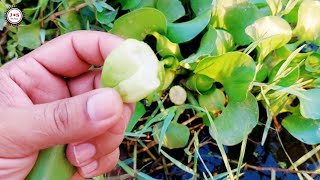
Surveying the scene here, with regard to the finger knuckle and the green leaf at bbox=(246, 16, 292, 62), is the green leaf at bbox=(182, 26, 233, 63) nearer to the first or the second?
the green leaf at bbox=(246, 16, 292, 62)

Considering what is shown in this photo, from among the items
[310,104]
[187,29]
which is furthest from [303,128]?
[187,29]

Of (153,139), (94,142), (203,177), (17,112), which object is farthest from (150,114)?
(17,112)

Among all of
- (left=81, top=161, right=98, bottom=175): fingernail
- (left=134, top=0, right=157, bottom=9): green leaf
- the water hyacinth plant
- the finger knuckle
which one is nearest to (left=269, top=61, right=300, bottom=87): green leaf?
the water hyacinth plant

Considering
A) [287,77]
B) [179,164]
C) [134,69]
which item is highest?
[134,69]

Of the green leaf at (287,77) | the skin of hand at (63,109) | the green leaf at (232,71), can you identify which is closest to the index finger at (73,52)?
the skin of hand at (63,109)

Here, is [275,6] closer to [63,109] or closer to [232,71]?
[232,71]
